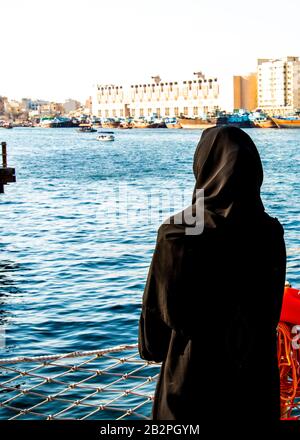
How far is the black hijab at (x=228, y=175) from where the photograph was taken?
242 cm

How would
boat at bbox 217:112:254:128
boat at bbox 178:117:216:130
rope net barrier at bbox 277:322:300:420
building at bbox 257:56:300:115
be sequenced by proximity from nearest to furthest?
rope net barrier at bbox 277:322:300:420
boat at bbox 217:112:254:128
boat at bbox 178:117:216:130
building at bbox 257:56:300:115

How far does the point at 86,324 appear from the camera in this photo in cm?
1158

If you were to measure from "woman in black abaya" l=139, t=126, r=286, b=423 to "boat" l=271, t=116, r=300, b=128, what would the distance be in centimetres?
12379

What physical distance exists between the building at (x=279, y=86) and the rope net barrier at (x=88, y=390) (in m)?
133

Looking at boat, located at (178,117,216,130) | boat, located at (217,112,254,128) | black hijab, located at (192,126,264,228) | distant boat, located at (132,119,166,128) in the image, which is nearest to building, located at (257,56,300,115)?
boat, located at (178,117,216,130)

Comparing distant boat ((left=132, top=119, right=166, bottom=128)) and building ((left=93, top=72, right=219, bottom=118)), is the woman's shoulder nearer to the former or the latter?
distant boat ((left=132, top=119, right=166, bottom=128))

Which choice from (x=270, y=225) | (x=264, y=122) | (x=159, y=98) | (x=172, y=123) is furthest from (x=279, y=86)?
(x=270, y=225)

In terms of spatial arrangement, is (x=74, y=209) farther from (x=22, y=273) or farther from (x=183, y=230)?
(x=183, y=230)

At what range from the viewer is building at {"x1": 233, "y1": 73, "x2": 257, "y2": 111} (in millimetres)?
154587

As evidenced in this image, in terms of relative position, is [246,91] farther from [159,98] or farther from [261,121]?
[261,121]

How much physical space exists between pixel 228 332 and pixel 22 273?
13496 mm

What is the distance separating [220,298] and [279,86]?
144713 mm
